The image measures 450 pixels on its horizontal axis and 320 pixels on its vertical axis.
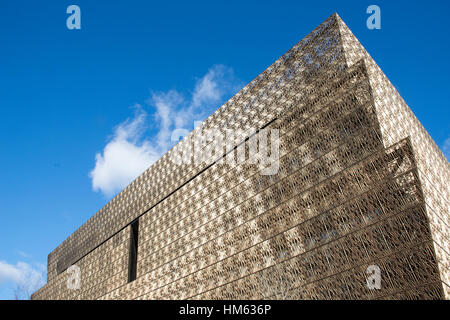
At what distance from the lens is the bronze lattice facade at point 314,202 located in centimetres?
2698

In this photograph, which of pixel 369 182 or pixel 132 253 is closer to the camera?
pixel 369 182

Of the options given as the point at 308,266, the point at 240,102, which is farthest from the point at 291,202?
the point at 240,102

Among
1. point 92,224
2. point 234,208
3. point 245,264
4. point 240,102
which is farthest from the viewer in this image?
point 92,224

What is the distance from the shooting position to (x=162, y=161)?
60344 mm

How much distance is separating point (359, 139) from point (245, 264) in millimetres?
14736

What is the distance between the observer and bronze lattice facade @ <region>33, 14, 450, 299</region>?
1062 inches

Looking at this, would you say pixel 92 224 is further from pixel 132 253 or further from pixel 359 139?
pixel 359 139

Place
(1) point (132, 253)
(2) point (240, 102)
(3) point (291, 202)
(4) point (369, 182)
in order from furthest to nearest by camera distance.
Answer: (1) point (132, 253) → (2) point (240, 102) → (3) point (291, 202) → (4) point (369, 182)

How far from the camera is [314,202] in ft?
108

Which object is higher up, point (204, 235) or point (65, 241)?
point (65, 241)

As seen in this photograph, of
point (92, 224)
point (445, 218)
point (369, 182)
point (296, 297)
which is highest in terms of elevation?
point (92, 224)

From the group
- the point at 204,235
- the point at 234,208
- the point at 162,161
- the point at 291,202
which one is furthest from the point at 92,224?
the point at 291,202

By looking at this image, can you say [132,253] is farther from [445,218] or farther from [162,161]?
[445,218]

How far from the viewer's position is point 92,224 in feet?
243
